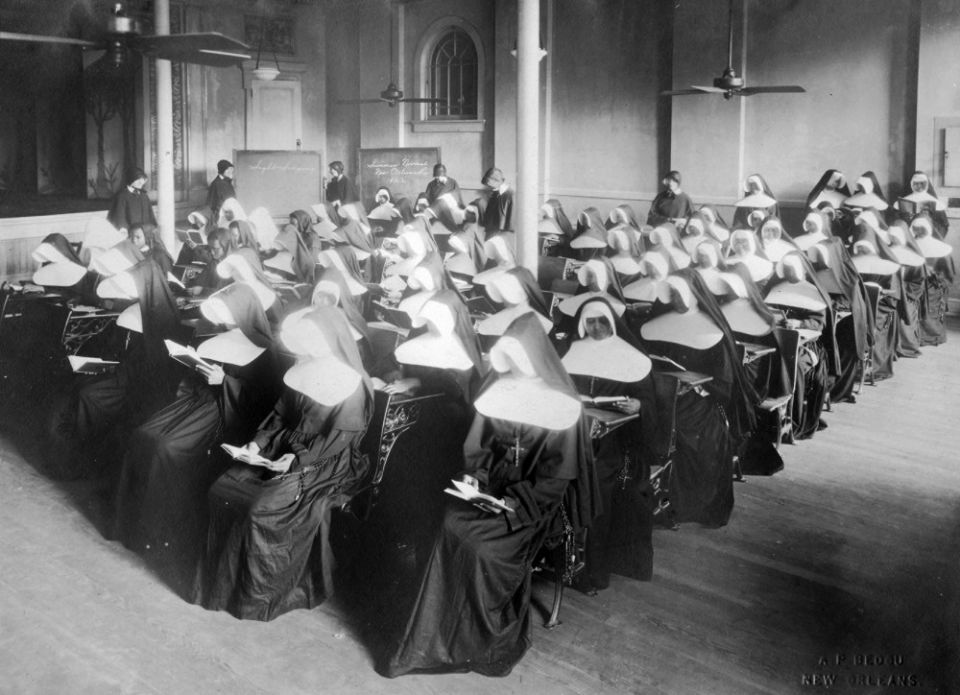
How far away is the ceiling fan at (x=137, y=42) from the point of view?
5.10m

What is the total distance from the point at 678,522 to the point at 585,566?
1100 mm

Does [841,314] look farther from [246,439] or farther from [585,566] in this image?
[246,439]

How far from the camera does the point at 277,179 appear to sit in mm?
16188

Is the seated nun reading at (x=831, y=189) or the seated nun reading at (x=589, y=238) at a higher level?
the seated nun reading at (x=831, y=189)

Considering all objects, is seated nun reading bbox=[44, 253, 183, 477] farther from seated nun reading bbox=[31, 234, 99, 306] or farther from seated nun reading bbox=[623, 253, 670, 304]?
seated nun reading bbox=[623, 253, 670, 304]

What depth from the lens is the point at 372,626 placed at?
4.36 m

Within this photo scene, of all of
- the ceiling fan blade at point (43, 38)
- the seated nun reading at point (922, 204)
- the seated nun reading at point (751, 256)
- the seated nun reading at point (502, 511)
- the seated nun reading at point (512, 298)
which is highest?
the ceiling fan blade at point (43, 38)

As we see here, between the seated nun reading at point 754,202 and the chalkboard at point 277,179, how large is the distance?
753cm

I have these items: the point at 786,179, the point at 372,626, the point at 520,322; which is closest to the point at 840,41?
the point at 786,179

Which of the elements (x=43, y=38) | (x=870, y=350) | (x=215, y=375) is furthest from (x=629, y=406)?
(x=870, y=350)

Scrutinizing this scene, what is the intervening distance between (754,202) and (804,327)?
6.10 metres

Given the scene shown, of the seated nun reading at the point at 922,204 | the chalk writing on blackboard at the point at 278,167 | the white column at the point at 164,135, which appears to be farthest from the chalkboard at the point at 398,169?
the seated nun reading at the point at 922,204

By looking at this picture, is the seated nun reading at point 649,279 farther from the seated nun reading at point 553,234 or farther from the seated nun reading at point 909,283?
the seated nun reading at point 553,234

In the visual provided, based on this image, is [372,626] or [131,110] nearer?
[372,626]
